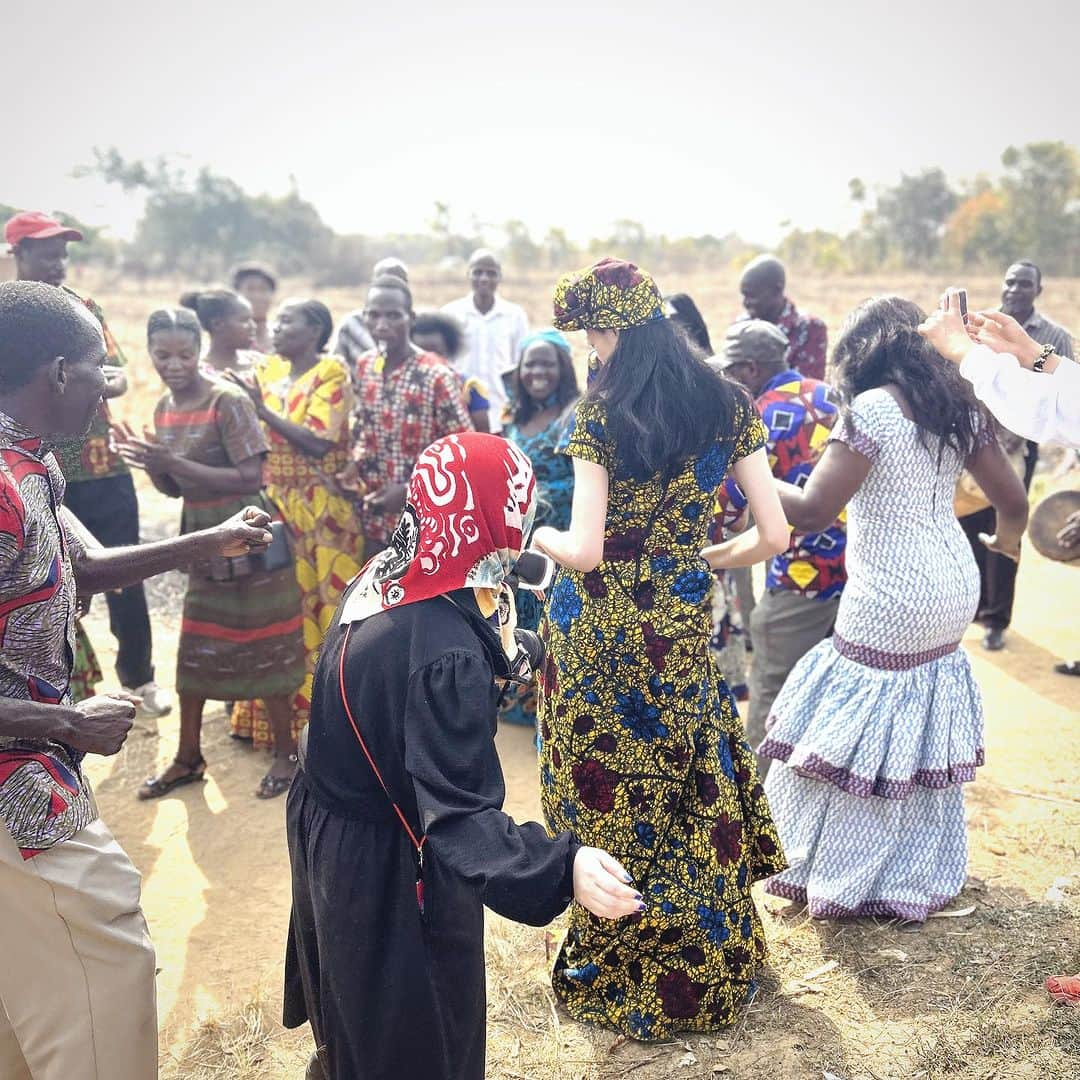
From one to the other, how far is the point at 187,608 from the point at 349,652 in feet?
9.11

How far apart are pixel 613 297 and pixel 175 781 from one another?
10.1ft

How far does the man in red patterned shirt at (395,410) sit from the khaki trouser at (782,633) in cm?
181

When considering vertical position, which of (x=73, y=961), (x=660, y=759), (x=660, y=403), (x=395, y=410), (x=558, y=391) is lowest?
(x=73, y=961)

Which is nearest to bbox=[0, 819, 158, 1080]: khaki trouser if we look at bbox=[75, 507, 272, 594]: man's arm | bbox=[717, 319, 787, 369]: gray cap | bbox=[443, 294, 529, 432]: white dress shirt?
bbox=[75, 507, 272, 594]: man's arm

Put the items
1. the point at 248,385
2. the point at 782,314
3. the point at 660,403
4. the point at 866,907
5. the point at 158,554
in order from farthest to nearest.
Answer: the point at 782,314
the point at 248,385
the point at 866,907
the point at 660,403
the point at 158,554

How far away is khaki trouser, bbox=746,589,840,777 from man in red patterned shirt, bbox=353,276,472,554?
5.95ft

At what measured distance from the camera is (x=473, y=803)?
1.74 meters

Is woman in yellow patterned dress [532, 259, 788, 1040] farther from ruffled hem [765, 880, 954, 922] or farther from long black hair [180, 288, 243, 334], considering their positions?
long black hair [180, 288, 243, 334]

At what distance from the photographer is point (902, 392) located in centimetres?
310

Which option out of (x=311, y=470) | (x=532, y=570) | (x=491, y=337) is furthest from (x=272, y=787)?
(x=491, y=337)

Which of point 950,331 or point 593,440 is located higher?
point 950,331

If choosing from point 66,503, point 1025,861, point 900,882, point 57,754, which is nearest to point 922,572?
point 900,882

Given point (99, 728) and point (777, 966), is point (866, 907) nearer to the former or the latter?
point (777, 966)

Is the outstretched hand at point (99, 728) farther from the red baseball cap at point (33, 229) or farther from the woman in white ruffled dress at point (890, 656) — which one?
the red baseball cap at point (33, 229)
